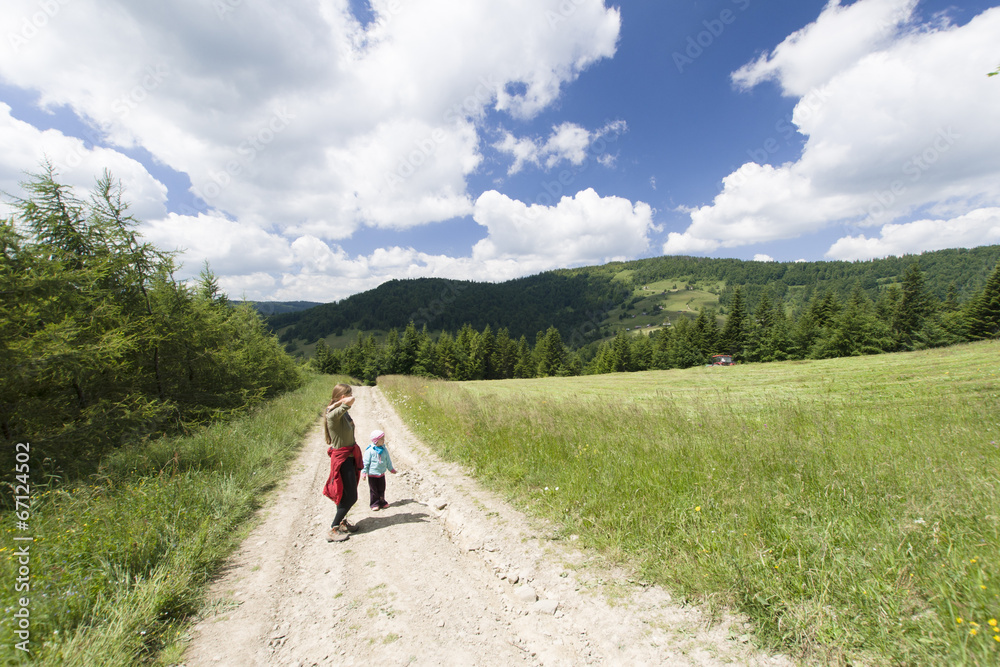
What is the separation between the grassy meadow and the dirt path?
1.34ft

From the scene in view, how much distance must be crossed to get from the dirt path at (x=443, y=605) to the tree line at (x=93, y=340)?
4.62 metres

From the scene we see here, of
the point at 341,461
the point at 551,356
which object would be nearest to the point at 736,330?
the point at 551,356

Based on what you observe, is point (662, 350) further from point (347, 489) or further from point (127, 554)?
point (127, 554)

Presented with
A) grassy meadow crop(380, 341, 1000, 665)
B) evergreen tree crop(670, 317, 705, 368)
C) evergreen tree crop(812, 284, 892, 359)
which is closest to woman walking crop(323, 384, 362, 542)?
grassy meadow crop(380, 341, 1000, 665)

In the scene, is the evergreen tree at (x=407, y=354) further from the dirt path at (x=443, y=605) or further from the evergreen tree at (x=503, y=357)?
the dirt path at (x=443, y=605)

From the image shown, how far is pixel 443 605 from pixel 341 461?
9.91 ft

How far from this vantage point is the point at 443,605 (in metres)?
3.64

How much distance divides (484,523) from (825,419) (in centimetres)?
644

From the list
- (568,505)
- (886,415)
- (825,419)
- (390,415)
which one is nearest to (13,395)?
(568,505)

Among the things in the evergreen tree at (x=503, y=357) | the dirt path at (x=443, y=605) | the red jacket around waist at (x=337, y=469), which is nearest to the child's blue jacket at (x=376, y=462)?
the red jacket around waist at (x=337, y=469)

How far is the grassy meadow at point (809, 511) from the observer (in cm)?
265

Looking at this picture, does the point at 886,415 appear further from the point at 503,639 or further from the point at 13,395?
the point at 13,395

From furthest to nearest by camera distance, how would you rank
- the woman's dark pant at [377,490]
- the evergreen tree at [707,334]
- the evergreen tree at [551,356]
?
the evergreen tree at [551,356] < the evergreen tree at [707,334] < the woman's dark pant at [377,490]

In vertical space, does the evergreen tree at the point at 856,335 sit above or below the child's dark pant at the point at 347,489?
below
